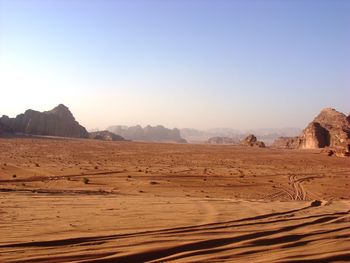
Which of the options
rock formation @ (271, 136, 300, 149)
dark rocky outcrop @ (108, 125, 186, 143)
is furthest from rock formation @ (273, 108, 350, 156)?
dark rocky outcrop @ (108, 125, 186, 143)

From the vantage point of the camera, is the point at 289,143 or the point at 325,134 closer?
the point at 325,134

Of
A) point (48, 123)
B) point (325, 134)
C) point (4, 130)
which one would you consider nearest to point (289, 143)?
point (325, 134)

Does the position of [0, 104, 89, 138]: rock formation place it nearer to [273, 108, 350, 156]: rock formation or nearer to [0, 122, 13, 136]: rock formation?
[0, 122, 13, 136]: rock formation

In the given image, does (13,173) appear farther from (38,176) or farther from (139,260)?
(139,260)

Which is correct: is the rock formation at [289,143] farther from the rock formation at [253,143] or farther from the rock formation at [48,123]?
the rock formation at [48,123]

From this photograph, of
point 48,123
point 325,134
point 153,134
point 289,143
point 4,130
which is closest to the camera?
point 4,130

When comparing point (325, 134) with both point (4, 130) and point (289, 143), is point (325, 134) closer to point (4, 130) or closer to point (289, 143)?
point (289, 143)

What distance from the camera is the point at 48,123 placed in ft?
219

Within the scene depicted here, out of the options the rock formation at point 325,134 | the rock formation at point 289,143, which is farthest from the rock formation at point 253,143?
the rock formation at point 325,134

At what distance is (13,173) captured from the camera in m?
20.2

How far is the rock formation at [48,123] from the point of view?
63094 millimetres

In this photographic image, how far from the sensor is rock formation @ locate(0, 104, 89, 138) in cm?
6309

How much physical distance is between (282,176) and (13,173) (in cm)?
1414

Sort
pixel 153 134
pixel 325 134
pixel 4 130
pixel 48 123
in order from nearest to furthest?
pixel 4 130 → pixel 325 134 → pixel 48 123 → pixel 153 134
